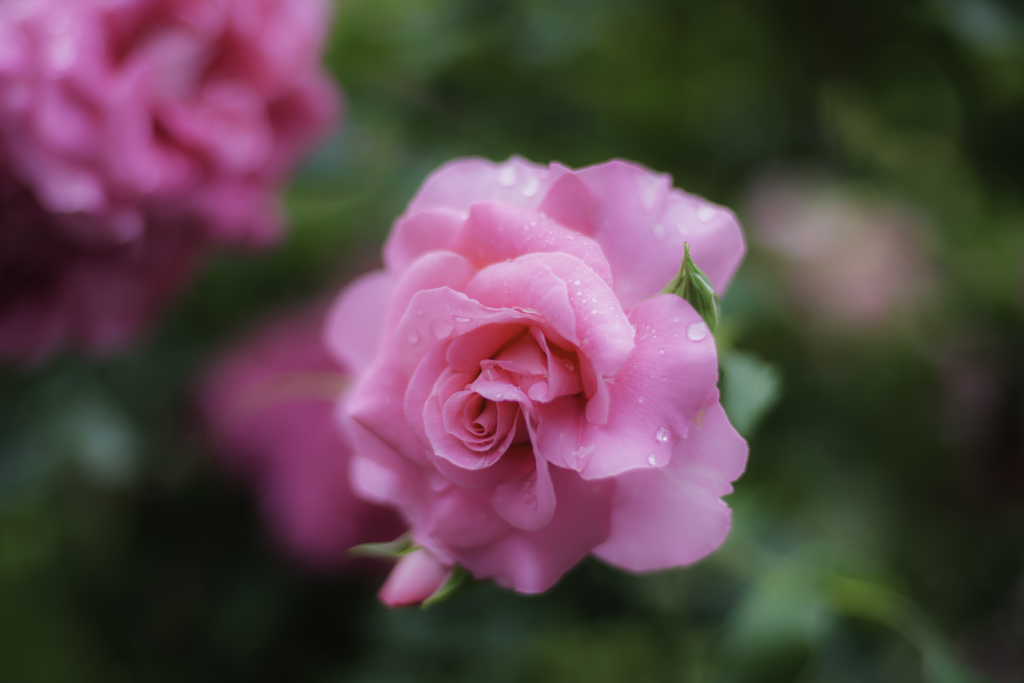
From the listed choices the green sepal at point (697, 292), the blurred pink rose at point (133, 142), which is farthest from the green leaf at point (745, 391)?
the blurred pink rose at point (133, 142)

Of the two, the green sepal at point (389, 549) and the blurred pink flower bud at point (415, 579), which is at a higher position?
the blurred pink flower bud at point (415, 579)

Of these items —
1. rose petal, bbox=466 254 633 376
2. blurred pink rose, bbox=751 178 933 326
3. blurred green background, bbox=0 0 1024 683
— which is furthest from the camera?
blurred pink rose, bbox=751 178 933 326

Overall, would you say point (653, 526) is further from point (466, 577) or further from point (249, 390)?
point (249, 390)

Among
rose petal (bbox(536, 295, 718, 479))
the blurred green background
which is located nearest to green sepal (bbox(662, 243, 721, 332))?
rose petal (bbox(536, 295, 718, 479))

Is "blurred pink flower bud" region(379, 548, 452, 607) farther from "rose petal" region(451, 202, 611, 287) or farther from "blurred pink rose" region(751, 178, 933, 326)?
"blurred pink rose" region(751, 178, 933, 326)

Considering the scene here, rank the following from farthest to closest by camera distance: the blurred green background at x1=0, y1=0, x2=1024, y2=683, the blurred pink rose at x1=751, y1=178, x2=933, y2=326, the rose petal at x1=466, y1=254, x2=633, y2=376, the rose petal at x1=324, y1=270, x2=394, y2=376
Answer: the blurred pink rose at x1=751, y1=178, x2=933, y2=326 → the blurred green background at x1=0, y1=0, x2=1024, y2=683 → the rose petal at x1=324, y1=270, x2=394, y2=376 → the rose petal at x1=466, y1=254, x2=633, y2=376

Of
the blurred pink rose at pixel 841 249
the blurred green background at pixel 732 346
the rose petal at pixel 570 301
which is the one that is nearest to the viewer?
the rose petal at pixel 570 301

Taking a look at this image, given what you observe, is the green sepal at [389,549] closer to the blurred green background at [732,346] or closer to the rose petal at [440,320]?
the rose petal at [440,320]
